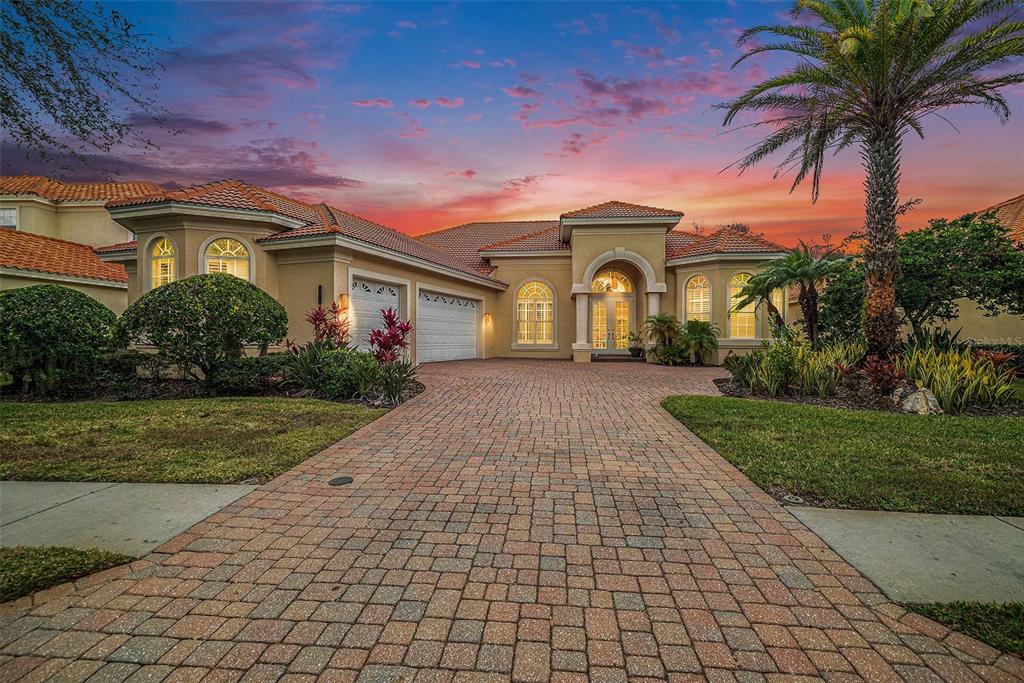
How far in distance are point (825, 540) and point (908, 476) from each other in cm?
203

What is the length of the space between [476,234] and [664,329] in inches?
518

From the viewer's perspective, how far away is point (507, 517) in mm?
3506

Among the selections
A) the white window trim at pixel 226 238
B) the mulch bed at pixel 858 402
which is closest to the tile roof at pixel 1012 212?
the mulch bed at pixel 858 402

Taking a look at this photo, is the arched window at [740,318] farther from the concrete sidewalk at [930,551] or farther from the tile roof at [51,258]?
the tile roof at [51,258]

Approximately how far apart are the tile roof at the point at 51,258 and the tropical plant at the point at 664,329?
20466 millimetres

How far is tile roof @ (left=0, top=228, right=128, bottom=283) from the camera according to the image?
14008 mm

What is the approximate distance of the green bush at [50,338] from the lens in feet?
27.4

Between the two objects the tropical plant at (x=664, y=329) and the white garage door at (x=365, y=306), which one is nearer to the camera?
the white garage door at (x=365, y=306)

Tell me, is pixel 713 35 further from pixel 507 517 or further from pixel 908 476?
pixel 507 517

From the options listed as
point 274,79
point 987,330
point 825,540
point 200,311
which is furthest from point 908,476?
point 987,330

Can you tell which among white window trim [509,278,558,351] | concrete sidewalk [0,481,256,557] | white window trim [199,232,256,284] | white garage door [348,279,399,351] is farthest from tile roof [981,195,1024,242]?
white window trim [199,232,256,284]

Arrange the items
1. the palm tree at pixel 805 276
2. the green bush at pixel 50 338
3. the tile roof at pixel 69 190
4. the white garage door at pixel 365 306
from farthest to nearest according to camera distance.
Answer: the tile roof at pixel 69 190, the white garage door at pixel 365 306, the palm tree at pixel 805 276, the green bush at pixel 50 338

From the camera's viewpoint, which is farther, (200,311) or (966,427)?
(200,311)

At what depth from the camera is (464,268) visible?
17.5m
